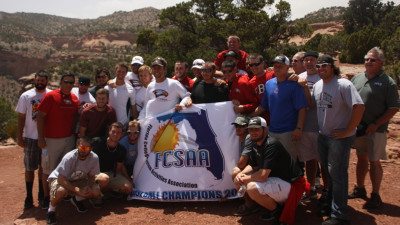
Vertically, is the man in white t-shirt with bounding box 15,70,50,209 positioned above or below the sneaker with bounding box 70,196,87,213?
above

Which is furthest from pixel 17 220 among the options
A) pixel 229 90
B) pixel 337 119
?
pixel 337 119

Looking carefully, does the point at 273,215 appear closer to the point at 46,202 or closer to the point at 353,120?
the point at 353,120

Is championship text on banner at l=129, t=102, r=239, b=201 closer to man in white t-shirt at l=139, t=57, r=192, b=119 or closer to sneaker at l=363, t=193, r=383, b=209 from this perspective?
man in white t-shirt at l=139, t=57, r=192, b=119

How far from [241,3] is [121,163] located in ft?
74.8

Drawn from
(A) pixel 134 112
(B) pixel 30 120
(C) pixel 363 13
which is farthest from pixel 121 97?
(C) pixel 363 13

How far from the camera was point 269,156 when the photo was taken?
15.7ft

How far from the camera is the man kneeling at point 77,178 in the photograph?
548 centimetres

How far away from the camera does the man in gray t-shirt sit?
15.4 feet

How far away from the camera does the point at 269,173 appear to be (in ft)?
16.0

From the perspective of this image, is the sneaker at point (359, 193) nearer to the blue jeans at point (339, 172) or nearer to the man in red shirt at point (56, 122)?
the blue jeans at point (339, 172)

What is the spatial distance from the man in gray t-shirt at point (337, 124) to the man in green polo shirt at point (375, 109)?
73cm

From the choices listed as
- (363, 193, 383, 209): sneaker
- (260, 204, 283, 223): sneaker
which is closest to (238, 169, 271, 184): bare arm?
(260, 204, 283, 223): sneaker

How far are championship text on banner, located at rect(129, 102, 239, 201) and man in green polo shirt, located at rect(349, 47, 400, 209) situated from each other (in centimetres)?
183

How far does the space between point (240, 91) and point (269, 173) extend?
4.91 ft
